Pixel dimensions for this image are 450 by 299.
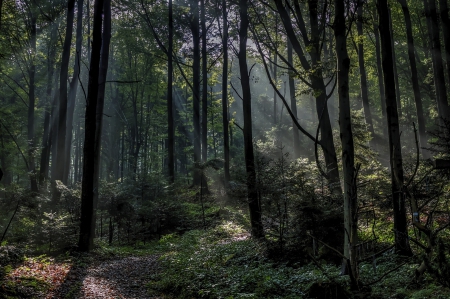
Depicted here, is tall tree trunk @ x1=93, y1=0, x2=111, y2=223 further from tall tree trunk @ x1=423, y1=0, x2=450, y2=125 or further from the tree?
tall tree trunk @ x1=423, y1=0, x2=450, y2=125

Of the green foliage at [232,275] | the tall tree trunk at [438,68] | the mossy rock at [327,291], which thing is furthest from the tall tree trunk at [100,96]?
the tall tree trunk at [438,68]

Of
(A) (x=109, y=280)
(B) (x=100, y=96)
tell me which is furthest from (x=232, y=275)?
(B) (x=100, y=96)

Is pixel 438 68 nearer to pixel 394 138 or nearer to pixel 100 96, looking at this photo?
pixel 394 138

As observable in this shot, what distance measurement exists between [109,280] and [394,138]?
7.31 metres

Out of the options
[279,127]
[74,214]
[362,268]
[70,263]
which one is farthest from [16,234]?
[279,127]

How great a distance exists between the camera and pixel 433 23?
565 inches

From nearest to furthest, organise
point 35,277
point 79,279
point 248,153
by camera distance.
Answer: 1. point 35,277
2. point 79,279
3. point 248,153

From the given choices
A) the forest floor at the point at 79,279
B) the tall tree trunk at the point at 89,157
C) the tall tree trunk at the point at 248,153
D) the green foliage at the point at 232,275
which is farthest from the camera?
the tall tree trunk at the point at 89,157

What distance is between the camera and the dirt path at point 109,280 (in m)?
6.75

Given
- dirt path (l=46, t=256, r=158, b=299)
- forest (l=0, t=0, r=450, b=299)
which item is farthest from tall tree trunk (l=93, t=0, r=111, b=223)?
dirt path (l=46, t=256, r=158, b=299)

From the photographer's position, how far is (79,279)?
770cm

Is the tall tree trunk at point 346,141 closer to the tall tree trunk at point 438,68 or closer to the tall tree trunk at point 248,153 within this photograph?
the tall tree trunk at point 248,153

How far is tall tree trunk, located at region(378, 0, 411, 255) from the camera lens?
273 inches

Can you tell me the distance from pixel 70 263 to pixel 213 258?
3833 millimetres
